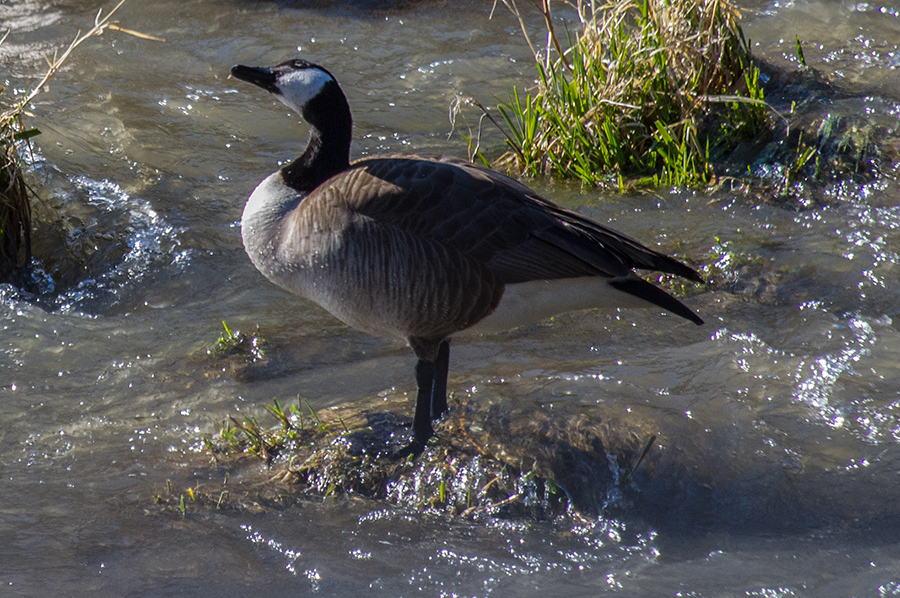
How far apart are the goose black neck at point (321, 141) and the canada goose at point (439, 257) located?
0.19 metres

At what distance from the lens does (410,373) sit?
419cm

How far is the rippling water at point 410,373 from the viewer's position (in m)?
2.84

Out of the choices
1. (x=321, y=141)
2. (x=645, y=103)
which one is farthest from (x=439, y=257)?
Result: (x=645, y=103)

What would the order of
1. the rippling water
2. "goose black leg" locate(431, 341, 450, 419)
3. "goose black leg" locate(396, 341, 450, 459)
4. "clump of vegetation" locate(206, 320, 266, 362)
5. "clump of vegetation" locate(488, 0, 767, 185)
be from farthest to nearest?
"clump of vegetation" locate(488, 0, 767, 185) → "clump of vegetation" locate(206, 320, 266, 362) → "goose black leg" locate(431, 341, 450, 419) → "goose black leg" locate(396, 341, 450, 459) → the rippling water

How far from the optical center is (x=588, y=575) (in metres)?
2.75

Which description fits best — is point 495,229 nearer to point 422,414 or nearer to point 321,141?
point 422,414

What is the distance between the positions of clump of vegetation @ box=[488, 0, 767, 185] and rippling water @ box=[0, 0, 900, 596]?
0.94ft

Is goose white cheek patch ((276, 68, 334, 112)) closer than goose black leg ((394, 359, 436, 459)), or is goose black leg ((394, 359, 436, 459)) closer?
goose black leg ((394, 359, 436, 459))

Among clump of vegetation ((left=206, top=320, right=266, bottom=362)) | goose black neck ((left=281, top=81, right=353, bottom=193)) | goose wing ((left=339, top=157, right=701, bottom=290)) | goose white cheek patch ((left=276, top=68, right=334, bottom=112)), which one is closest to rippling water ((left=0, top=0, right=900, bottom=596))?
clump of vegetation ((left=206, top=320, right=266, bottom=362))

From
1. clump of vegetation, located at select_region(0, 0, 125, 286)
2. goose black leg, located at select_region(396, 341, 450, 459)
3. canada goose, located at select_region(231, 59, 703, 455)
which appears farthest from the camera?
clump of vegetation, located at select_region(0, 0, 125, 286)


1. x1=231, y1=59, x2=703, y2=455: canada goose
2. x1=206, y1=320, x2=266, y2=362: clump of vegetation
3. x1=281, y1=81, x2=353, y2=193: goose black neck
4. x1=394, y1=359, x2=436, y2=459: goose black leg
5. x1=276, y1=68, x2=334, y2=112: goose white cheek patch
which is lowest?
x1=206, y1=320, x2=266, y2=362: clump of vegetation

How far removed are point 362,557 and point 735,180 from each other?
3.70 metres

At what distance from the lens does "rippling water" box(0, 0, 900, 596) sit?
2.84m

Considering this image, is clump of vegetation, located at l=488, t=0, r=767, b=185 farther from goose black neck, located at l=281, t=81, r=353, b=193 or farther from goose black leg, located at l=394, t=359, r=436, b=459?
goose black leg, located at l=394, t=359, r=436, b=459
